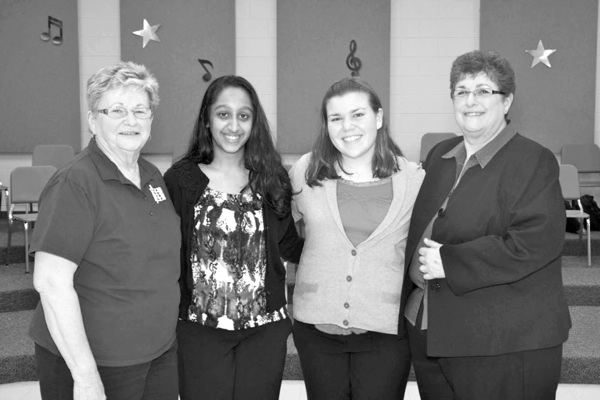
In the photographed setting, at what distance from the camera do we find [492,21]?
6848 mm

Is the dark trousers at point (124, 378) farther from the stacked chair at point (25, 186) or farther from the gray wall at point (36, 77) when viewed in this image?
the gray wall at point (36, 77)

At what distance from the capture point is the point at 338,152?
7.32 feet

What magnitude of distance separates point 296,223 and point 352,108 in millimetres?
456

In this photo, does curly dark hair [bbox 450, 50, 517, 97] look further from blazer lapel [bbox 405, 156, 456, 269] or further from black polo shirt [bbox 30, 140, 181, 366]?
black polo shirt [bbox 30, 140, 181, 366]

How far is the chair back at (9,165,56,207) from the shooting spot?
17.8ft

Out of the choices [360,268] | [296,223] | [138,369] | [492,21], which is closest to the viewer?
[138,369]

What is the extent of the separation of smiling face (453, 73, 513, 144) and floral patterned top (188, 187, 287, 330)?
0.74 m

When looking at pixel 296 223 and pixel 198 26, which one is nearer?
pixel 296 223

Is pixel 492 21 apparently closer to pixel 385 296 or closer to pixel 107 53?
pixel 107 53

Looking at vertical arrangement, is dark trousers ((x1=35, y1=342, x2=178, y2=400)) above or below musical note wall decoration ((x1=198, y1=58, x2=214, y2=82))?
below

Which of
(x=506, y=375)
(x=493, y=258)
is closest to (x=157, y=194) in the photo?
(x=493, y=258)

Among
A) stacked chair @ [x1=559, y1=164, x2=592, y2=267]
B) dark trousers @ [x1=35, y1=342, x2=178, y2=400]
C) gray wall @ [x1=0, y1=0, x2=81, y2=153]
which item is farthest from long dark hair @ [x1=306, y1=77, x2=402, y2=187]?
gray wall @ [x1=0, y1=0, x2=81, y2=153]

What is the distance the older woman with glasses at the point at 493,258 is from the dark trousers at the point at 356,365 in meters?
0.15

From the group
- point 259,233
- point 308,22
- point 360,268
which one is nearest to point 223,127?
point 259,233
